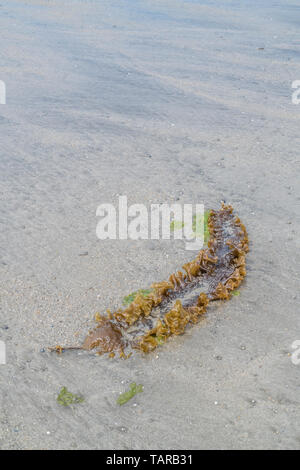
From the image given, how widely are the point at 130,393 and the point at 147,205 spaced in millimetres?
2094

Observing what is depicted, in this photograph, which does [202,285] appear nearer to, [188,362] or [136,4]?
[188,362]

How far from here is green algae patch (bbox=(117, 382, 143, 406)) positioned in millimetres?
Answer: 2851

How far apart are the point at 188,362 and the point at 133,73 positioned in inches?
208

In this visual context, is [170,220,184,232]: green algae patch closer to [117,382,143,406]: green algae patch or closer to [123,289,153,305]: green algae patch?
[123,289,153,305]: green algae patch

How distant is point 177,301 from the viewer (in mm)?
3355

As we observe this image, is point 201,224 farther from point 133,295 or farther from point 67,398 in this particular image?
point 67,398

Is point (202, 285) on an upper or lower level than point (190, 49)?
lower

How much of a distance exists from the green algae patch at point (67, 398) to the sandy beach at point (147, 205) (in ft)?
0.11

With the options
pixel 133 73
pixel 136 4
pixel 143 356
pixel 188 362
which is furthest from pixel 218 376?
Result: pixel 136 4

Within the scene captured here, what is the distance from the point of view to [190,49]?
328 inches

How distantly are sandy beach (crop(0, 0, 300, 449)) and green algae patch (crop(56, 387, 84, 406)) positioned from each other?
0.11 ft

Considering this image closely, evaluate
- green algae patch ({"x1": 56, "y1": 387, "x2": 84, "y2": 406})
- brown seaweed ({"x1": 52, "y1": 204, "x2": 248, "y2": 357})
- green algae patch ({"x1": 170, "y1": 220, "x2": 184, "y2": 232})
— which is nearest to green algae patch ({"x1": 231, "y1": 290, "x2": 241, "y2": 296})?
brown seaweed ({"x1": 52, "y1": 204, "x2": 248, "y2": 357})

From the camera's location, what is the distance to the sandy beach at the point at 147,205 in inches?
110

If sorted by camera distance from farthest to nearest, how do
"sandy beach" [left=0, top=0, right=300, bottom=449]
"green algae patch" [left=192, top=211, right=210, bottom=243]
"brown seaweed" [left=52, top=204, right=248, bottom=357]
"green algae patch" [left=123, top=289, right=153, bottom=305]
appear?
1. "green algae patch" [left=192, top=211, right=210, bottom=243]
2. "green algae patch" [left=123, top=289, right=153, bottom=305]
3. "brown seaweed" [left=52, top=204, right=248, bottom=357]
4. "sandy beach" [left=0, top=0, right=300, bottom=449]
